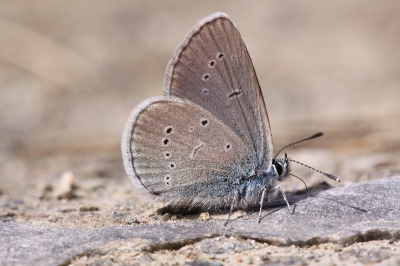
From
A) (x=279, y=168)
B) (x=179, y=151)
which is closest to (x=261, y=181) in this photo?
(x=279, y=168)

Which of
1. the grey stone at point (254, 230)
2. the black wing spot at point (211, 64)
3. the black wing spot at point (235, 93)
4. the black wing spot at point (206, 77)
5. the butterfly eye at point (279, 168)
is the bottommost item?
the grey stone at point (254, 230)

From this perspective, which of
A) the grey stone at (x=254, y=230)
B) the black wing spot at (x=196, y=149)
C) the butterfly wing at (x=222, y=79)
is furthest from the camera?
the black wing spot at (x=196, y=149)

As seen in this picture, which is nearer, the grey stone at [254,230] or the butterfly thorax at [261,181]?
the grey stone at [254,230]

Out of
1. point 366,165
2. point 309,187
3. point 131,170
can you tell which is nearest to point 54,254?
point 131,170

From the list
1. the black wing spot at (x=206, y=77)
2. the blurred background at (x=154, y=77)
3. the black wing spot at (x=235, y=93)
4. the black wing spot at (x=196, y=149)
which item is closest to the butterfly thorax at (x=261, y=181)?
the black wing spot at (x=196, y=149)

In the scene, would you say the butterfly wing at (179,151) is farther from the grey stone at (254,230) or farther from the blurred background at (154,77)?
the blurred background at (154,77)

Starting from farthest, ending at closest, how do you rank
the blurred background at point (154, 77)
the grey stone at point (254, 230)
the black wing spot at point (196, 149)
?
the blurred background at point (154, 77)
the black wing spot at point (196, 149)
the grey stone at point (254, 230)

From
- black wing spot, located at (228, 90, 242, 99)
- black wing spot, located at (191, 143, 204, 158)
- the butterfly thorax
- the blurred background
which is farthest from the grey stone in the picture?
the blurred background

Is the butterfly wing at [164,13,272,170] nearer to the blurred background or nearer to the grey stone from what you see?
the grey stone
